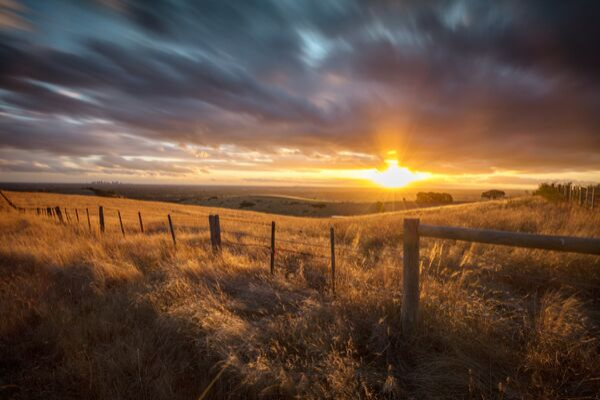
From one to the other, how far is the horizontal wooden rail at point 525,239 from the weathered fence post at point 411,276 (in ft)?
0.61

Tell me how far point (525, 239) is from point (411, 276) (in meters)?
1.25

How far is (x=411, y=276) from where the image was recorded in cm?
358

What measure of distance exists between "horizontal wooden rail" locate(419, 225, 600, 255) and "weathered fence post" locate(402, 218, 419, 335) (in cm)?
19

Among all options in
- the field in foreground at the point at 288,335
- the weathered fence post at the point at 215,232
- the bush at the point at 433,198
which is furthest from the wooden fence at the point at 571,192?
the bush at the point at 433,198

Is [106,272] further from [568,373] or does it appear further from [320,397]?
[568,373]

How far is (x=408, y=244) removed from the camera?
140 inches

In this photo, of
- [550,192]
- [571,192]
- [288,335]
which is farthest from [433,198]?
[288,335]

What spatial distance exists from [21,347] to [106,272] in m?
2.32

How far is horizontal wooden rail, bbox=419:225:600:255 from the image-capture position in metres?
2.53

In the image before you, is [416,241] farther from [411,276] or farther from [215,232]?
[215,232]

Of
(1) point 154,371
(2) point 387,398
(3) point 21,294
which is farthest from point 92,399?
(3) point 21,294

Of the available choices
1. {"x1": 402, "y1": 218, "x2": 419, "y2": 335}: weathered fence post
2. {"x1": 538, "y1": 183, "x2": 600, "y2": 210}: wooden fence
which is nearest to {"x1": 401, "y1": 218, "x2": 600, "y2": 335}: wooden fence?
{"x1": 402, "y1": 218, "x2": 419, "y2": 335}: weathered fence post

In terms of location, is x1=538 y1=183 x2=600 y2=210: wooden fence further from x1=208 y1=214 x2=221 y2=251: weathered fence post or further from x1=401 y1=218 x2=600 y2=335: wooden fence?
x1=208 y1=214 x2=221 y2=251: weathered fence post

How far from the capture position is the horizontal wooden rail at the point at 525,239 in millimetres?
2529
